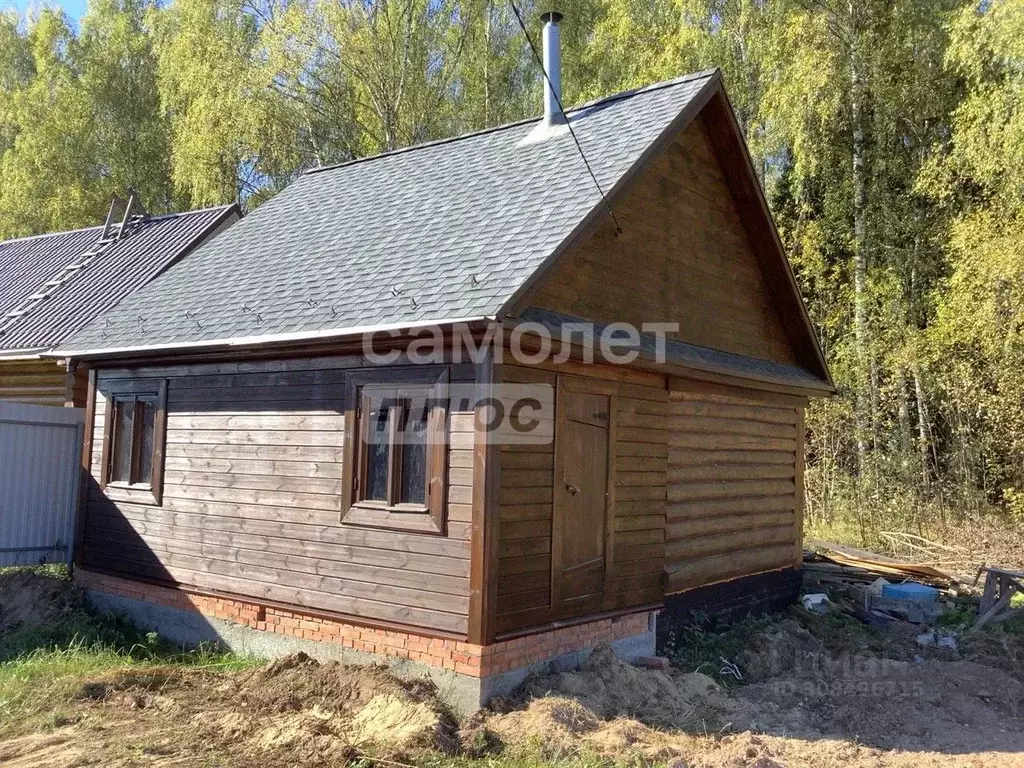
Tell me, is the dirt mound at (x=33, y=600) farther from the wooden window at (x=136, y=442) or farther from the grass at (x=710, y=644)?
the grass at (x=710, y=644)

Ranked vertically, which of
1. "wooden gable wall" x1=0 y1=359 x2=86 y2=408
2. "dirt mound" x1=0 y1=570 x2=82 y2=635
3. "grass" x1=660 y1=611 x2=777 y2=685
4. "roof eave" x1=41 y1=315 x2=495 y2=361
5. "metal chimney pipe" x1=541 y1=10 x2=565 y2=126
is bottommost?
"grass" x1=660 y1=611 x2=777 y2=685

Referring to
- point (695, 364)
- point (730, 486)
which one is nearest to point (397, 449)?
point (695, 364)

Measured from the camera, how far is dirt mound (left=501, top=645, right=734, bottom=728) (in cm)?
709

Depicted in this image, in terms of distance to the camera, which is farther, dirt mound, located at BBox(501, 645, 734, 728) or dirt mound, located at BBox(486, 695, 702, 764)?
dirt mound, located at BBox(501, 645, 734, 728)

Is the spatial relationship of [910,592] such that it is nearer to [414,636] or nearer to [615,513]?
[615,513]

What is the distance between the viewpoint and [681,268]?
9875 mm

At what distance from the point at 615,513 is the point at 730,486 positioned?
2.71 meters

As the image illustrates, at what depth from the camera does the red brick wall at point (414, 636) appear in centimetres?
704

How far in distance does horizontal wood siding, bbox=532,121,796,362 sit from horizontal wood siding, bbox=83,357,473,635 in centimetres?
216

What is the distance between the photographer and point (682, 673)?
8328 mm

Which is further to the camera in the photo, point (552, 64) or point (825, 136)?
point (825, 136)

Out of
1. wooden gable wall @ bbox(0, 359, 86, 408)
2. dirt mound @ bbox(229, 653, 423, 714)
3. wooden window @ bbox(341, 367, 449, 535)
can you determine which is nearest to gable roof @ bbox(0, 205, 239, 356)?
wooden gable wall @ bbox(0, 359, 86, 408)

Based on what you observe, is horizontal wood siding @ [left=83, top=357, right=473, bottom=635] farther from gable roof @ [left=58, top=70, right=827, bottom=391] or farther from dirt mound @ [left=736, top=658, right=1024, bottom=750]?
Answer: dirt mound @ [left=736, top=658, right=1024, bottom=750]

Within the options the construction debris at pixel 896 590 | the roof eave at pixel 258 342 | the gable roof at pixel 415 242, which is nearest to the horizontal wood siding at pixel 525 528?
the roof eave at pixel 258 342
